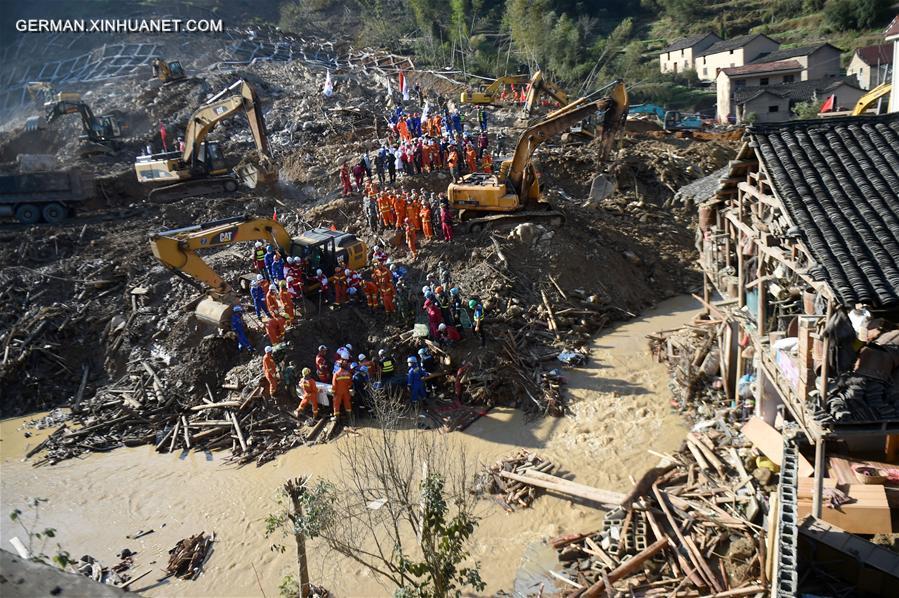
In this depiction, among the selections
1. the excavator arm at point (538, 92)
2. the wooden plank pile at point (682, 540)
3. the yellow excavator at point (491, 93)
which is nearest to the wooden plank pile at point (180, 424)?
the wooden plank pile at point (682, 540)

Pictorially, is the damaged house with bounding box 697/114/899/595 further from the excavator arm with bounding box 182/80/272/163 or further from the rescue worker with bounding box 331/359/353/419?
the excavator arm with bounding box 182/80/272/163

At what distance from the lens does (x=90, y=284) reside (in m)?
22.7

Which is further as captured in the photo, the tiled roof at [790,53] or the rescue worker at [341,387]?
the tiled roof at [790,53]

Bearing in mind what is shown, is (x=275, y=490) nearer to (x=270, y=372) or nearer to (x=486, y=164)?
(x=270, y=372)

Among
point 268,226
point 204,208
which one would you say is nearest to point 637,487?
point 268,226

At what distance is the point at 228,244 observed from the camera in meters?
19.1

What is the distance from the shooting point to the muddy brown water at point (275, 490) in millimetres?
12195

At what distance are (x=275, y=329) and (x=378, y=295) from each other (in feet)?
9.41

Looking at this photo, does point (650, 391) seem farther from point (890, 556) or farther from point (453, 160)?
point (453, 160)

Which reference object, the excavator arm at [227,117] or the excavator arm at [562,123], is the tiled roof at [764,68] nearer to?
the excavator arm at [562,123]

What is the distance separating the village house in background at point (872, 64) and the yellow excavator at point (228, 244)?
1564 inches

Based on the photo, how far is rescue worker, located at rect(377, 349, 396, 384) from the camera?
54.3 ft

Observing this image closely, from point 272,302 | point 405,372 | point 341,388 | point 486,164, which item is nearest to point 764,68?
point 486,164

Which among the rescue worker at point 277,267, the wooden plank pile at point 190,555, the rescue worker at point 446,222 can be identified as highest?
the rescue worker at point 446,222
